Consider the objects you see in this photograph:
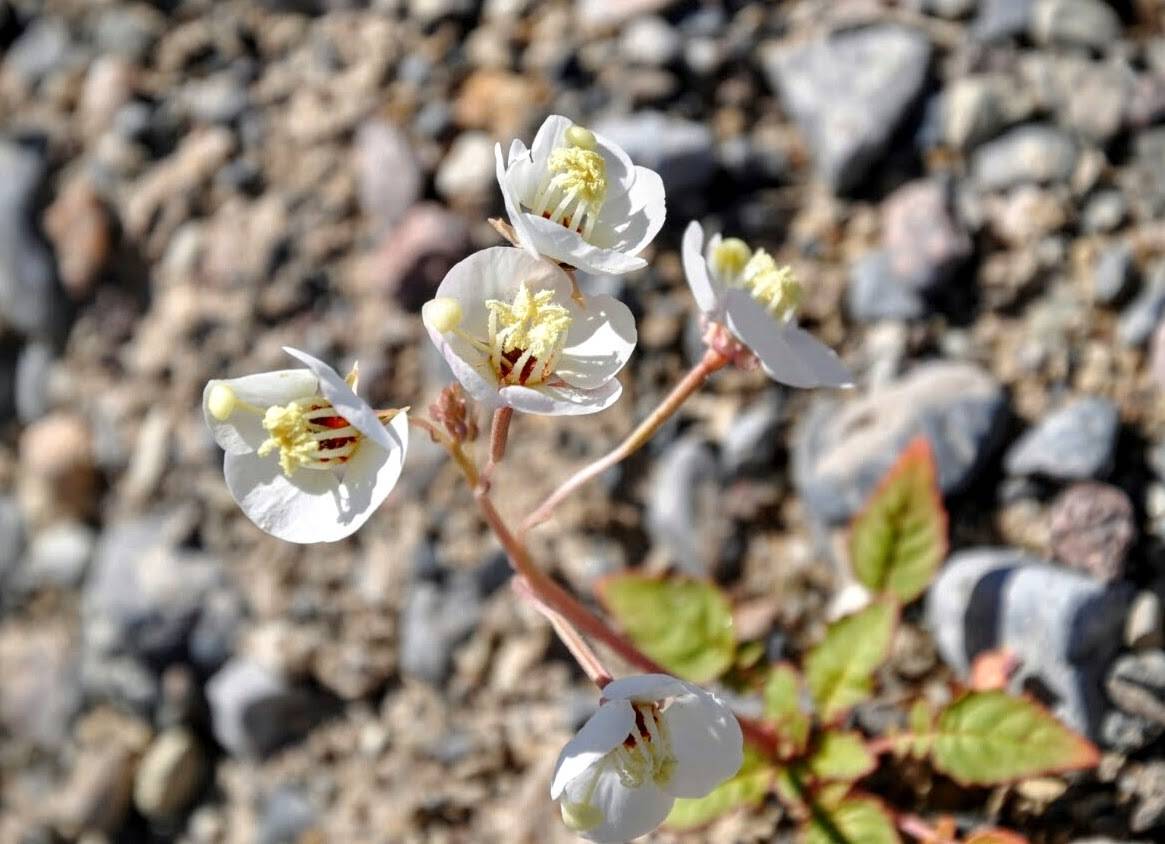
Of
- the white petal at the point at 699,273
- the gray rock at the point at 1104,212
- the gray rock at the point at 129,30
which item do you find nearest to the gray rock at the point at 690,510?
the white petal at the point at 699,273

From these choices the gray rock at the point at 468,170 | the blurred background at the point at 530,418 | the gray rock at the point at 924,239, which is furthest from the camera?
the gray rock at the point at 468,170

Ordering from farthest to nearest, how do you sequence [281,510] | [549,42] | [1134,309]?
[549,42] < [1134,309] < [281,510]

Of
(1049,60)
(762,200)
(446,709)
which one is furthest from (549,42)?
(446,709)

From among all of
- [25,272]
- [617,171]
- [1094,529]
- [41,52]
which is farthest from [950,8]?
[41,52]

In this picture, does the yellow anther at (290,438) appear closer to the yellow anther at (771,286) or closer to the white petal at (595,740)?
the white petal at (595,740)

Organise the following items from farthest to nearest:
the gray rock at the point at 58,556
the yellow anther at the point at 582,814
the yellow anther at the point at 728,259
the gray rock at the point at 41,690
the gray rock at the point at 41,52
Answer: the gray rock at the point at 41,52 → the gray rock at the point at 58,556 → the gray rock at the point at 41,690 → the yellow anther at the point at 728,259 → the yellow anther at the point at 582,814

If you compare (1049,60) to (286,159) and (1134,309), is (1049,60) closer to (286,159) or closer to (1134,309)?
(1134,309)
